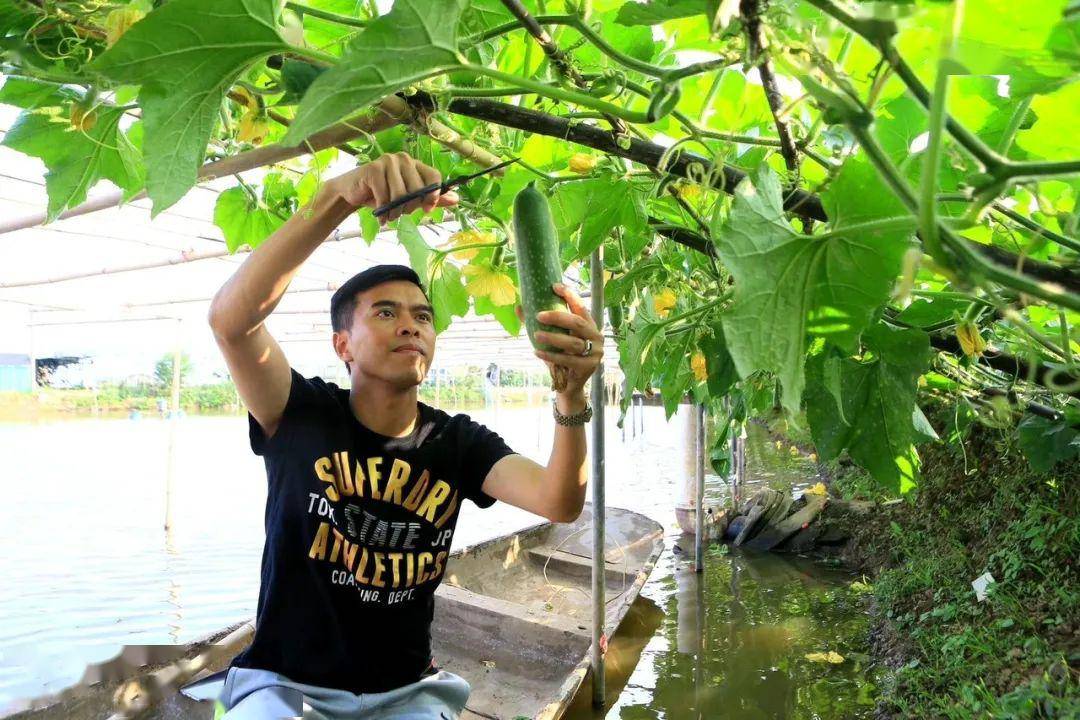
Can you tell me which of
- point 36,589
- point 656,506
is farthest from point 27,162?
point 656,506

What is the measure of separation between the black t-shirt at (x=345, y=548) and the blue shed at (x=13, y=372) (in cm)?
2037

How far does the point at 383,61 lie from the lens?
479mm

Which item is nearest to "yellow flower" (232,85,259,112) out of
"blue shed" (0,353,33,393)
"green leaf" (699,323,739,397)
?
"green leaf" (699,323,739,397)

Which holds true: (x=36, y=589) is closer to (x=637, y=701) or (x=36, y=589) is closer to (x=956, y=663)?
(x=637, y=701)

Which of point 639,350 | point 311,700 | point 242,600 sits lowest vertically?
point 242,600

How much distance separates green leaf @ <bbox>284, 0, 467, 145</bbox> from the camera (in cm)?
45

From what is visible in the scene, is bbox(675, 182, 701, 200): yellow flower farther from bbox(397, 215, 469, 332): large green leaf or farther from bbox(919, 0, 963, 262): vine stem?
bbox(919, 0, 963, 262): vine stem

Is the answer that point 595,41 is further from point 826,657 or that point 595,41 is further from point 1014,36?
point 826,657

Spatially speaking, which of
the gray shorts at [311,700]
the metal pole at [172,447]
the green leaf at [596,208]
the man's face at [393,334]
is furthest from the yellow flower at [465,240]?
the metal pole at [172,447]

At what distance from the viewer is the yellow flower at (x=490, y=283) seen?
4.25 ft

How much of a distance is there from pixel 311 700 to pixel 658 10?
1.36m

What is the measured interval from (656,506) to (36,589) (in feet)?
22.5

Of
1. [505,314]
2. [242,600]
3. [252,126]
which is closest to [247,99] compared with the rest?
[252,126]

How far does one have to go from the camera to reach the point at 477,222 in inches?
65.7
